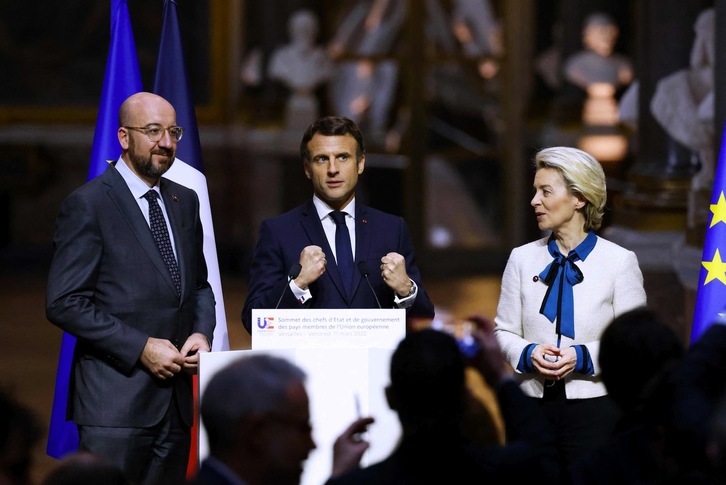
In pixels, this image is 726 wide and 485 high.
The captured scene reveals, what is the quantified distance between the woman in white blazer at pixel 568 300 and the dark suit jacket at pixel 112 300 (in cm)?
107

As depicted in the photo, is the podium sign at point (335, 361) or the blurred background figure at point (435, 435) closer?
the blurred background figure at point (435, 435)

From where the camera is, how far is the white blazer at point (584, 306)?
12.6 ft

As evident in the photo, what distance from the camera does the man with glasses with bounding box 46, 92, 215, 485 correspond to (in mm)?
3824

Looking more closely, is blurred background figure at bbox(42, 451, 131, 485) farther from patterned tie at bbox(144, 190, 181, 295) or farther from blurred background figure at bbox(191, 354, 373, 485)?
patterned tie at bbox(144, 190, 181, 295)

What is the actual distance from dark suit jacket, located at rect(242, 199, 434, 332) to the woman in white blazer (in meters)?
0.34

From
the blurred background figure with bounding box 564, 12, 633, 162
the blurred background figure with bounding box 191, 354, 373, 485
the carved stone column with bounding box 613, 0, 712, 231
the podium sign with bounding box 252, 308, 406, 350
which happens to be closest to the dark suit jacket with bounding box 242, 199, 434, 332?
the podium sign with bounding box 252, 308, 406, 350

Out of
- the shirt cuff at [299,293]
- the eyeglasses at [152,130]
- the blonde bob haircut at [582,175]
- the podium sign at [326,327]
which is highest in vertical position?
the eyeglasses at [152,130]

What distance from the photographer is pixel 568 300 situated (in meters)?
3.88

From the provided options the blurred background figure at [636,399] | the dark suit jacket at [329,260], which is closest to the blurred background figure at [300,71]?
the dark suit jacket at [329,260]

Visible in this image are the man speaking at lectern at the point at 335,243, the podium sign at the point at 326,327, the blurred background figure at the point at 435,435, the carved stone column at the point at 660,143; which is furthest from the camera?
the carved stone column at the point at 660,143

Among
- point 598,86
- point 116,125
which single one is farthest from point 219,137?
point 116,125

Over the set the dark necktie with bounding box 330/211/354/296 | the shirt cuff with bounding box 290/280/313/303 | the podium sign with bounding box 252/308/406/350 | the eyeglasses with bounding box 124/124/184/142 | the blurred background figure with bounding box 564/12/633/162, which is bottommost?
the blurred background figure with bounding box 564/12/633/162

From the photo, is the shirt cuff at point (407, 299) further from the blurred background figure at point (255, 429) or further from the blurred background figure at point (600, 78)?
the blurred background figure at point (600, 78)

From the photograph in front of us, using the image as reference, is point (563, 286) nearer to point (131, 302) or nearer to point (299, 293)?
point (299, 293)
